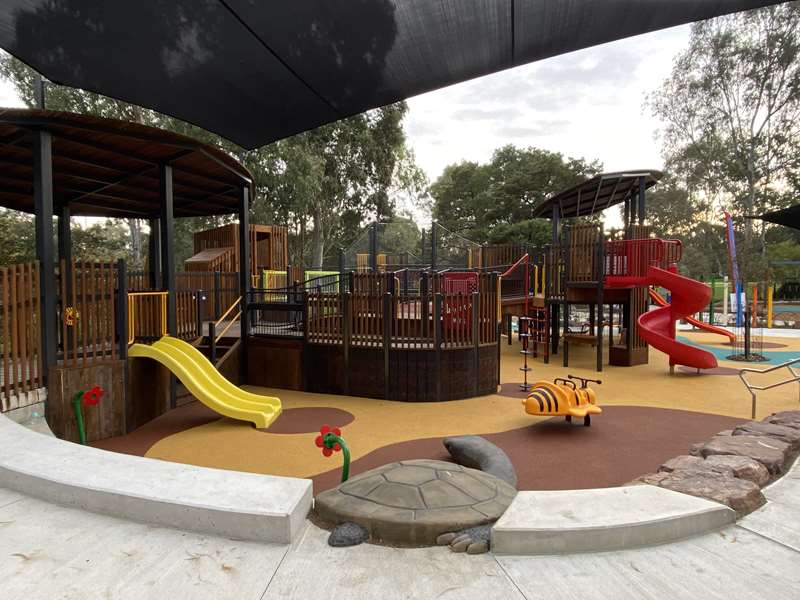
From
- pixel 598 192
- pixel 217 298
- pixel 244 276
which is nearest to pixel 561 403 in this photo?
pixel 244 276

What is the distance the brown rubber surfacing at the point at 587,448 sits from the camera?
5.83m

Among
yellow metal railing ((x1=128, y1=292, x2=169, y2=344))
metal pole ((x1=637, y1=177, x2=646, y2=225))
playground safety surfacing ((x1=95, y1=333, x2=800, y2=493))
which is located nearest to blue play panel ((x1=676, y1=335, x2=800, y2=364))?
playground safety surfacing ((x1=95, y1=333, x2=800, y2=493))

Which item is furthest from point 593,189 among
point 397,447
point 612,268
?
point 397,447

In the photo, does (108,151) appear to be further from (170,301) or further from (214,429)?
(214,429)

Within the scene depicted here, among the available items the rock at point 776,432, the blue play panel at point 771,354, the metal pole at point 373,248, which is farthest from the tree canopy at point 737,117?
the rock at point 776,432

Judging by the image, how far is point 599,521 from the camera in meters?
2.80

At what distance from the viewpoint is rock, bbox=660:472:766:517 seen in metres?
3.23

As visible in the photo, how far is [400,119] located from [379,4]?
107 feet

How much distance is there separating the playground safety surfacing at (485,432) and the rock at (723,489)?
6.40 feet

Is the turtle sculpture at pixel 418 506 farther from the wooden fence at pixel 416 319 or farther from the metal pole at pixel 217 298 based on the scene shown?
the metal pole at pixel 217 298

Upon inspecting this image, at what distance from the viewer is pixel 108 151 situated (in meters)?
8.88

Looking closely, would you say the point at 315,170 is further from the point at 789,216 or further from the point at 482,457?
the point at 789,216

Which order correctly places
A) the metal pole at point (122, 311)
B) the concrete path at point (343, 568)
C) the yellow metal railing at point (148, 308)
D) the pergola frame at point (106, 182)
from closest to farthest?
the concrete path at point (343, 568) < the pergola frame at point (106, 182) < the metal pole at point (122, 311) < the yellow metal railing at point (148, 308)

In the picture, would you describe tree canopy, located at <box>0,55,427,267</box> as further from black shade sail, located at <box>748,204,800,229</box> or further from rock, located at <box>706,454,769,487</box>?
rock, located at <box>706,454,769,487</box>
